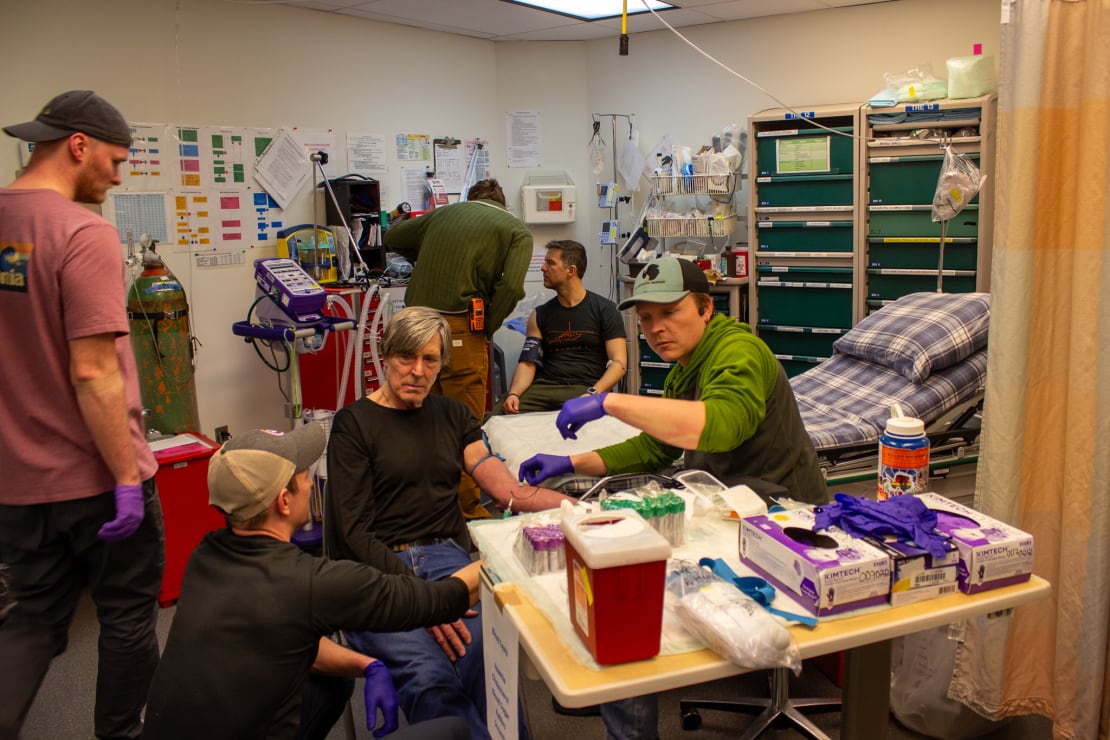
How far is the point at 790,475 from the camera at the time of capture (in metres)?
2.24

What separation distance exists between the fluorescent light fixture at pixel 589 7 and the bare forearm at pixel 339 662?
3808mm

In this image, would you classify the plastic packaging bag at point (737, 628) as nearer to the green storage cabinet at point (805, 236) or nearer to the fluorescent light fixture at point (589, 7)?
the green storage cabinet at point (805, 236)

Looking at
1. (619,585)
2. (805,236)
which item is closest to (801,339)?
(805,236)

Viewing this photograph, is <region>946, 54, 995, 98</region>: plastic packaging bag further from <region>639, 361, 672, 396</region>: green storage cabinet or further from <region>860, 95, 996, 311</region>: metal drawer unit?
<region>639, 361, 672, 396</region>: green storage cabinet

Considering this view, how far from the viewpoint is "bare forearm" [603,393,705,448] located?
6.82ft

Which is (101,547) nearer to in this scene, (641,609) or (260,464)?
(260,464)

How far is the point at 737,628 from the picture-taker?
1368 mm

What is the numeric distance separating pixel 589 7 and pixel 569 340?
2.03m

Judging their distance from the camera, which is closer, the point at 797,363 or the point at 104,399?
the point at 104,399

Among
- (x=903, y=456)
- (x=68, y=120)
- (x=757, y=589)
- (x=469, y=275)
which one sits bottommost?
(x=757, y=589)

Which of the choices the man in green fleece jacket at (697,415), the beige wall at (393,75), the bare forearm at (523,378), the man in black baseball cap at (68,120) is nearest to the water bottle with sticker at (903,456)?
the man in green fleece jacket at (697,415)

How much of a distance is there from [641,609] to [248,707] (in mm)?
709

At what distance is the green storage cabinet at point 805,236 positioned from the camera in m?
4.93

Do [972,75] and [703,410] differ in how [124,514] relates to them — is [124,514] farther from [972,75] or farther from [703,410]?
[972,75]
